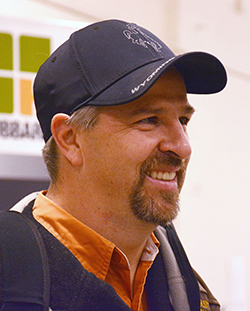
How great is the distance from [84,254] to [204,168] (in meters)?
1.73

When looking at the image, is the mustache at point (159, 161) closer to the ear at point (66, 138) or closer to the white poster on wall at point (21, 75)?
the ear at point (66, 138)

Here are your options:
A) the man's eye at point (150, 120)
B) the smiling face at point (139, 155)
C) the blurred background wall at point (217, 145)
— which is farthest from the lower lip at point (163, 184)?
the blurred background wall at point (217, 145)

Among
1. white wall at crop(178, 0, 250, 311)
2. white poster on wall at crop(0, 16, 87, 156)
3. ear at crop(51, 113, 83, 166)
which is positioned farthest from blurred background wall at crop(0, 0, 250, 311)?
ear at crop(51, 113, 83, 166)

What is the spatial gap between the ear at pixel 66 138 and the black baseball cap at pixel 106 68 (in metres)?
0.02

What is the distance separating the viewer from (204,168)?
2588 millimetres

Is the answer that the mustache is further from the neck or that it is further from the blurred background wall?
the blurred background wall

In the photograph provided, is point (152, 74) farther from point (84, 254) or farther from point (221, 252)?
point (221, 252)

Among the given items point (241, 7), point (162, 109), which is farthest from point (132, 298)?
point (241, 7)

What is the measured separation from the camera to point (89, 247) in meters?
0.96

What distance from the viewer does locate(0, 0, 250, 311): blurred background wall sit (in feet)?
8.18

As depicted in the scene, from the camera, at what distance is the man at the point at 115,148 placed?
0.95 meters

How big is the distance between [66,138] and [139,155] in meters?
0.18

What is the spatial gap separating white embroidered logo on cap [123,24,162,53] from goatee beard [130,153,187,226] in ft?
0.79

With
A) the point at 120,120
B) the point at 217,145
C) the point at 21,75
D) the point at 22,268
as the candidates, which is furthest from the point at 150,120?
the point at 217,145
